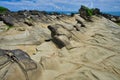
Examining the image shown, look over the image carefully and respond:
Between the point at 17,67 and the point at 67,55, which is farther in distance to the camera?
the point at 67,55

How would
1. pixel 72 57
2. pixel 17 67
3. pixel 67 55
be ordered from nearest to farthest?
pixel 17 67, pixel 72 57, pixel 67 55

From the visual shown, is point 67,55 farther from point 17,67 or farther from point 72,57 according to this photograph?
point 17,67

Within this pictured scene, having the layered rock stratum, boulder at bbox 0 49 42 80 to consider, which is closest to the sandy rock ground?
the layered rock stratum

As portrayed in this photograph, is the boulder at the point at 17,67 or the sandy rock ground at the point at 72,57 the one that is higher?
the boulder at the point at 17,67

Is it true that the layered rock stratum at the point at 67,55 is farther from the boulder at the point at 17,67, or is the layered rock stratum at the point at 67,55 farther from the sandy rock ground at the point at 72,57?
the boulder at the point at 17,67

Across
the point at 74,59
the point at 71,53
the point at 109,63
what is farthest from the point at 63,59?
the point at 109,63

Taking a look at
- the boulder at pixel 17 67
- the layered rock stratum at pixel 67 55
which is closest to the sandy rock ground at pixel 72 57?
the layered rock stratum at pixel 67 55

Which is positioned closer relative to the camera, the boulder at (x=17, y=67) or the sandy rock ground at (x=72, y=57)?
the boulder at (x=17, y=67)

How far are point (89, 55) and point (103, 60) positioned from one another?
88 centimetres

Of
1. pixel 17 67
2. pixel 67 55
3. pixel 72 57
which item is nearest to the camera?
pixel 17 67

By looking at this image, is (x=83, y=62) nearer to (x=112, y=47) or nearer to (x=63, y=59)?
(x=63, y=59)

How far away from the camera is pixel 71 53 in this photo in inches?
439

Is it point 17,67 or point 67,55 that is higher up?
point 17,67

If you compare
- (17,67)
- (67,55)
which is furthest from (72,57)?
(17,67)
